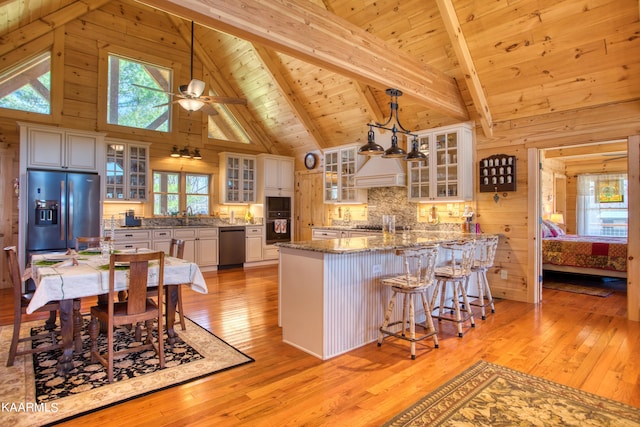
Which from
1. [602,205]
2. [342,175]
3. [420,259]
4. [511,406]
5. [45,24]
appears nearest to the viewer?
[511,406]

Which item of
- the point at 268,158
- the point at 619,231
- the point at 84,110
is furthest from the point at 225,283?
the point at 619,231

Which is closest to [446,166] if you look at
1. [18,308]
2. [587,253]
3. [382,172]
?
[382,172]

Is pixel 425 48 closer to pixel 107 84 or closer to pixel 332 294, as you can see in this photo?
pixel 332 294

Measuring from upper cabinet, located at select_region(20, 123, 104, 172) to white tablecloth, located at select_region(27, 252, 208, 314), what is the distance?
267cm

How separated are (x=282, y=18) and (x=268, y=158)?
210 inches

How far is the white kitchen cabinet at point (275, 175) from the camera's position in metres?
8.09

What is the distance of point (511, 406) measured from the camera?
2.32 metres

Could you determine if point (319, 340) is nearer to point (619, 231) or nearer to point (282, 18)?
point (282, 18)

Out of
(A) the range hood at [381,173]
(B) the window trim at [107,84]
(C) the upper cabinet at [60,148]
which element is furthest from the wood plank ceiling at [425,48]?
(C) the upper cabinet at [60,148]

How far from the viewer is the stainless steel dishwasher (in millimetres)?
7367

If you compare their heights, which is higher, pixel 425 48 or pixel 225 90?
pixel 225 90

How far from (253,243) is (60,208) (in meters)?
3.48

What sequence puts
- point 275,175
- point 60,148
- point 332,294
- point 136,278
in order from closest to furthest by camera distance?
point 136,278 < point 332,294 < point 60,148 < point 275,175

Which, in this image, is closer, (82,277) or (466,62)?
(82,277)
